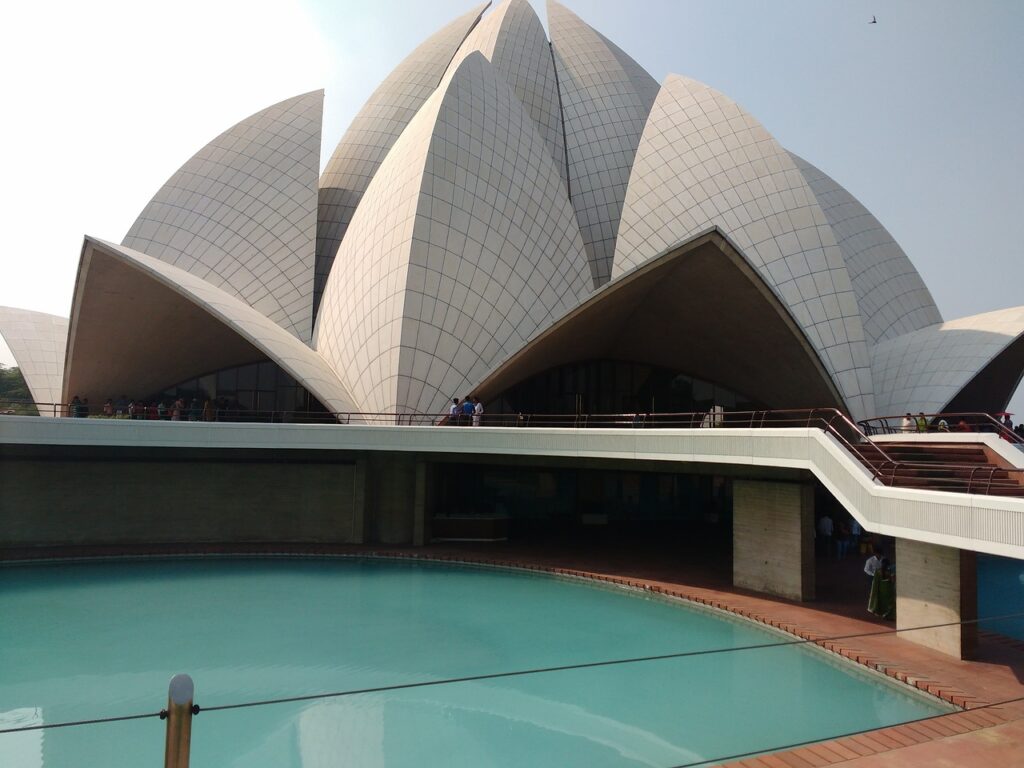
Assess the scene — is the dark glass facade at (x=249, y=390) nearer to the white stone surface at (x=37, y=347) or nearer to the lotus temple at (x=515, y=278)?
the lotus temple at (x=515, y=278)

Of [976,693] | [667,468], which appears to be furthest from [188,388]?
[976,693]

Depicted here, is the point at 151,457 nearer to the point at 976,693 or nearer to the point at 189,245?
the point at 189,245

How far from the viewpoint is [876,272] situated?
89.8 feet

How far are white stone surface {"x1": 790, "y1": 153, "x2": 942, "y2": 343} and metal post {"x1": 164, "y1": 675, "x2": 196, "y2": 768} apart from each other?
85.6 feet

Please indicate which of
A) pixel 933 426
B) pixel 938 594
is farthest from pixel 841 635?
pixel 933 426

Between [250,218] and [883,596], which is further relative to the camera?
[250,218]

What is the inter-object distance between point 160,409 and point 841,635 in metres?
16.7

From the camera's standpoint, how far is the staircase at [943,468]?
9711mm

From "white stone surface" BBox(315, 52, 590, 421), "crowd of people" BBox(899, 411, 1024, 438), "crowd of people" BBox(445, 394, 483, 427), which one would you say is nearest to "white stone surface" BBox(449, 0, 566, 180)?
"white stone surface" BBox(315, 52, 590, 421)

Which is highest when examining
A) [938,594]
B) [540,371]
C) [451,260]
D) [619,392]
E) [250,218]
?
[250,218]

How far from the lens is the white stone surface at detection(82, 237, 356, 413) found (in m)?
20.2

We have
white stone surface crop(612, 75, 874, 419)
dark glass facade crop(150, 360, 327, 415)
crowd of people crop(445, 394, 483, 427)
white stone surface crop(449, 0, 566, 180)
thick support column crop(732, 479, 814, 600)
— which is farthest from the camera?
white stone surface crop(449, 0, 566, 180)

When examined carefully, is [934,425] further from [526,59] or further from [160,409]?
[526,59]

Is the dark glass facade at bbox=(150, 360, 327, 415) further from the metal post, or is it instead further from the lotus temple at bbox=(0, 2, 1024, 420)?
the metal post
